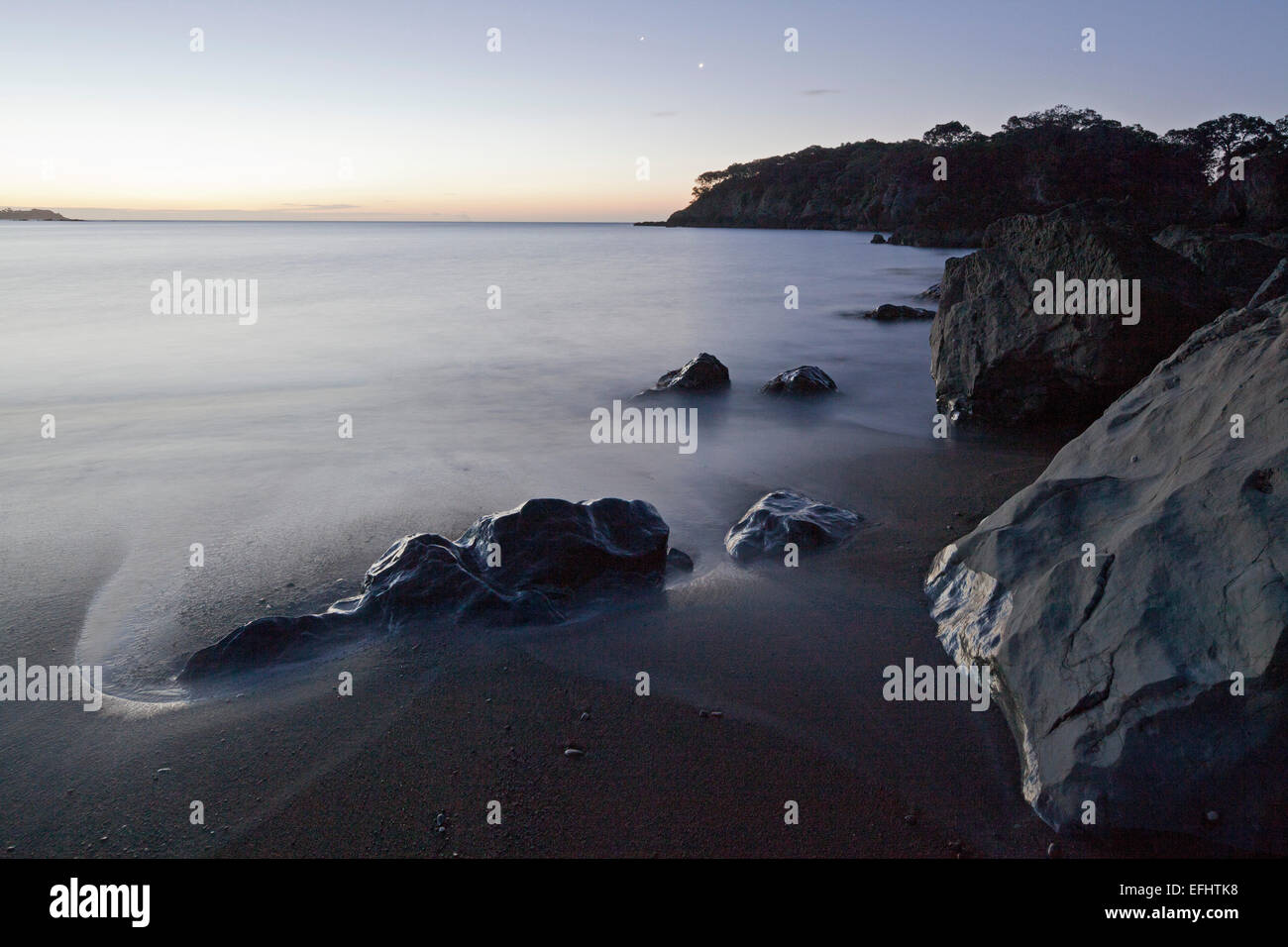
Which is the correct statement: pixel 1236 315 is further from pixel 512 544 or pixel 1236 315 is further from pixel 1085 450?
pixel 512 544

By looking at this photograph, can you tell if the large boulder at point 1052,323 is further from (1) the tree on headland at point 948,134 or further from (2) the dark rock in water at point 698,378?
(1) the tree on headland at point 948,134

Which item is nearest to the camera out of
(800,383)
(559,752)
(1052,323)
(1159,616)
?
(1159,616)

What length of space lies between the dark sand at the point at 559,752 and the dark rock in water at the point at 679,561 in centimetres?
53

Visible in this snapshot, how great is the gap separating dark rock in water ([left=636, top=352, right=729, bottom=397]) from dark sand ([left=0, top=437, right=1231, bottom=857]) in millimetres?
6877

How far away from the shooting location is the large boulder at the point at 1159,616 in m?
2.93

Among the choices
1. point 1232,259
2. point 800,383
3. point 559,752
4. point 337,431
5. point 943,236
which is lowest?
point 559,752

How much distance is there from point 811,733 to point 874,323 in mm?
16162

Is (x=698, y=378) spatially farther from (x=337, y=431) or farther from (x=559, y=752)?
(x=559, y=752)

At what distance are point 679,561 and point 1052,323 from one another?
17.0 feet

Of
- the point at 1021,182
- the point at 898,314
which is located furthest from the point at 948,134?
the point at 898,314

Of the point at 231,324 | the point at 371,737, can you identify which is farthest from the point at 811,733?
the point at 231,324

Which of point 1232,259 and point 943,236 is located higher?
point 943,236

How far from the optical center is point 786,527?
5.83m

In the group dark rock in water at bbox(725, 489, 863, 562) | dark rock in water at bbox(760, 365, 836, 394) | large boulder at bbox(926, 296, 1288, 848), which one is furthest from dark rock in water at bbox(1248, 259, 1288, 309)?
dark rock in water at bbox(760, 365, 836, 394)
